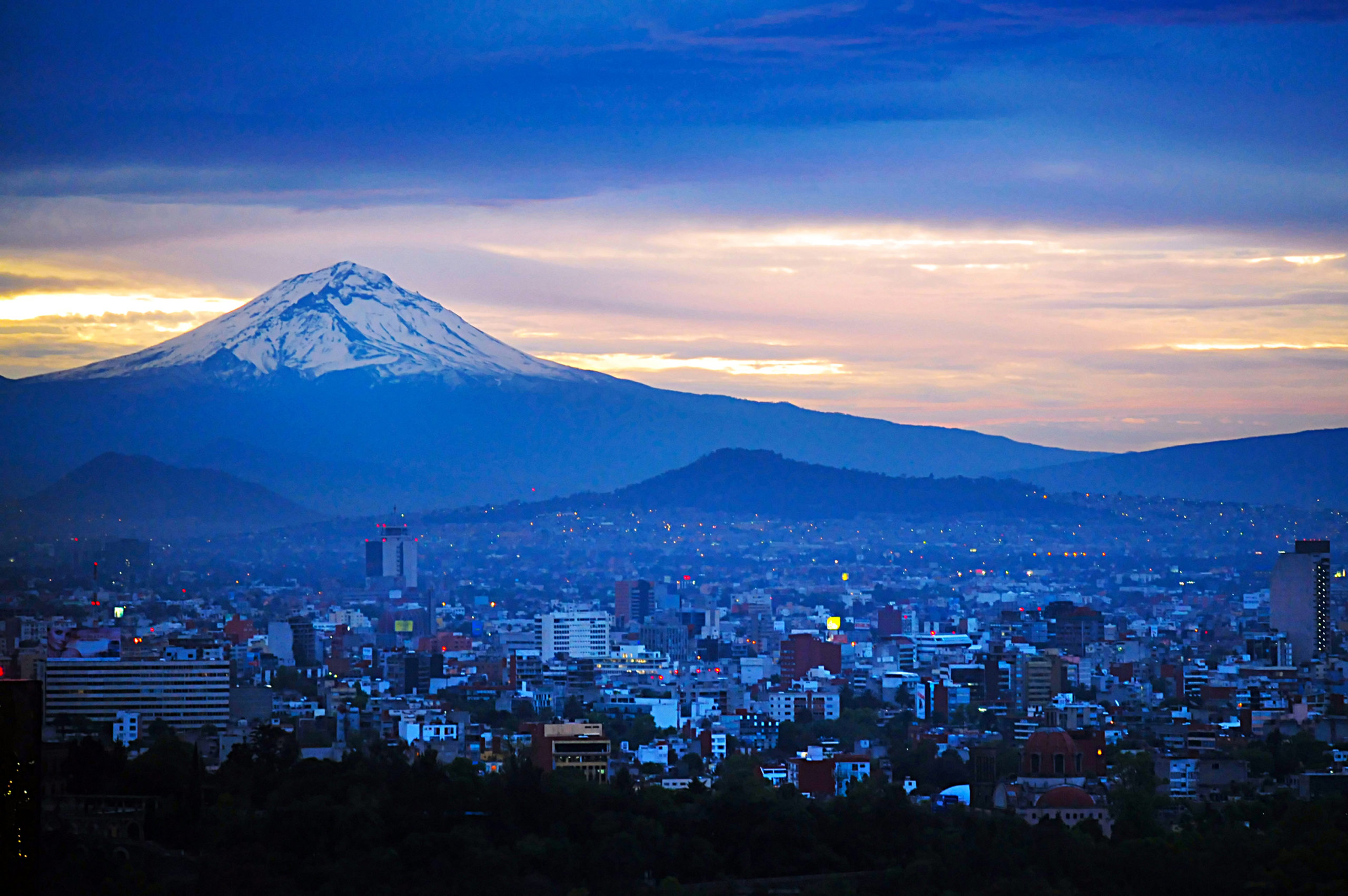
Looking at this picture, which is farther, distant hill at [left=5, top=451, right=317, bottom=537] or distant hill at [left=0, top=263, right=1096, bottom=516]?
distant hill at [left=0, top=263, right=1096, bottom=516]

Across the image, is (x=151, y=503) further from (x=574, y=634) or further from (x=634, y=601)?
(x=574, y=634)

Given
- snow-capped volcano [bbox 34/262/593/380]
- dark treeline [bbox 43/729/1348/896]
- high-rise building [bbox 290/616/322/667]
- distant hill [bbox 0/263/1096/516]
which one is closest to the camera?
dark treeline [bbox 43/729/1348/896]

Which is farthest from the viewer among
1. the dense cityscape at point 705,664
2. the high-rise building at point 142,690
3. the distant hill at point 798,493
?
the distant hill at point 798,493

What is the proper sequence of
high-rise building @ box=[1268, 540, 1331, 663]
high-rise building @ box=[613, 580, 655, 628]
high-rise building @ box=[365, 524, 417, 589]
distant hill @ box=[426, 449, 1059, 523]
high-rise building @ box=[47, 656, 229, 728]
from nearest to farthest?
high-rise building @ box=[47, 656, 229, 728], high-rise building @ box=[1268, 540, 1331, 663], high-rise building @ box=[613, 580, 655, 628], high-rise building @ box=[365, 524, 417, 589], distant hill @ box=[426, 449, 1059, 523]

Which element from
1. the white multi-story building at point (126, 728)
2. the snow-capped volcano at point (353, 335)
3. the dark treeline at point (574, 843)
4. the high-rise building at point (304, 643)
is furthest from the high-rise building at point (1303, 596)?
the snow-capped volcano at point (353, 335)

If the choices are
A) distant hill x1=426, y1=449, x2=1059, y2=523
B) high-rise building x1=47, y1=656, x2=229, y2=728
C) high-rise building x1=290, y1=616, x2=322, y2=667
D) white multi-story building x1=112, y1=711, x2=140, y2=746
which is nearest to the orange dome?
white multi-story building x1=112, y1=711, x2=140, y2=746

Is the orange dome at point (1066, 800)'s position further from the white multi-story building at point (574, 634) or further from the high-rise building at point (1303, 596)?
the high-rise building at point (1303, 596)

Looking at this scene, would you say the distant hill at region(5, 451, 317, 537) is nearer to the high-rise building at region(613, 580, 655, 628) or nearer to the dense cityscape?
the dense cityscape
